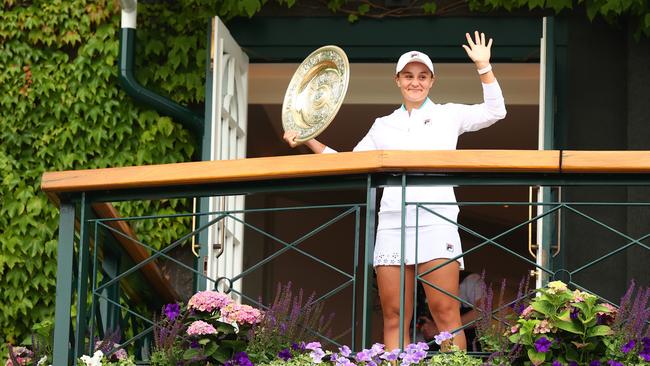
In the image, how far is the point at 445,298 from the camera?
5578 mm

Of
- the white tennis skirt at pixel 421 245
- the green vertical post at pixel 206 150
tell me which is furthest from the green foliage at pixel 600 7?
the white tennis skirt at pixel 421 245

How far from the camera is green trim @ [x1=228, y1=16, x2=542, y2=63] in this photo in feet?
26.0

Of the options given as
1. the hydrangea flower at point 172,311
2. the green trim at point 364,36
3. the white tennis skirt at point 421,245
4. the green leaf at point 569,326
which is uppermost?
the green trim at point 364,36

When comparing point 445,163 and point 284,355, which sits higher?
point 445,163

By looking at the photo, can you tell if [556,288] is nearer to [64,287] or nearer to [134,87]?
[64,287]

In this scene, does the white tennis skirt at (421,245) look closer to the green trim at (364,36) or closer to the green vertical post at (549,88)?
the green vertical post at (549,88)

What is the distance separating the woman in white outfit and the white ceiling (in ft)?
7.40

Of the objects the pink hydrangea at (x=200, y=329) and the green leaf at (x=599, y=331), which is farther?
the pink hydrangea at (x=200, y=329)

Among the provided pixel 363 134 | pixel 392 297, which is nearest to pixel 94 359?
pixel 392 297

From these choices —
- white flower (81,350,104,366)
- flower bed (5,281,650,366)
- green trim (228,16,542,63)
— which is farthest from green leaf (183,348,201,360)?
green trim (228,16,542,63)

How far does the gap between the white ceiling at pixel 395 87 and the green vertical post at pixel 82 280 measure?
122 inches

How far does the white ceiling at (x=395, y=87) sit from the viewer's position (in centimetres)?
820

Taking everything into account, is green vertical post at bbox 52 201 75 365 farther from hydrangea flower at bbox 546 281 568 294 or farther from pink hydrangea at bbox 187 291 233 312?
hydrangea flower at bbox 546 281 568 294

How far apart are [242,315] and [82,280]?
0.66 metres
